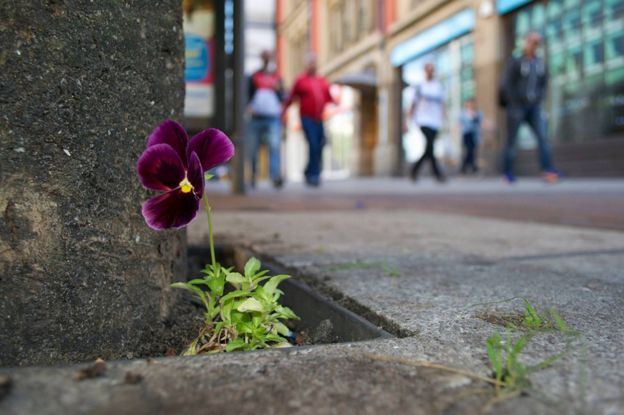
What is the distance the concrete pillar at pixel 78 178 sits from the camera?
1013mm

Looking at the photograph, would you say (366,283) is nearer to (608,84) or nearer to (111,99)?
(111,99)

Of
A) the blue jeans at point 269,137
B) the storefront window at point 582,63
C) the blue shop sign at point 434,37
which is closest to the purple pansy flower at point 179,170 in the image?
the blue jeans at point 269,137

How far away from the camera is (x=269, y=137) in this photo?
8.50 meters

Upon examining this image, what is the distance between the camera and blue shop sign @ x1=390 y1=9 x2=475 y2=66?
1516cm

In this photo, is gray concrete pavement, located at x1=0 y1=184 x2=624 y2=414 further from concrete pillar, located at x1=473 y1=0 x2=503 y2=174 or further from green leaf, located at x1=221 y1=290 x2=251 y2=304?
concrete pillar, located at x1=473 y1=0 x2=503 y2=174

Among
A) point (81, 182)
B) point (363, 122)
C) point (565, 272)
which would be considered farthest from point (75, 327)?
point (363, 122)

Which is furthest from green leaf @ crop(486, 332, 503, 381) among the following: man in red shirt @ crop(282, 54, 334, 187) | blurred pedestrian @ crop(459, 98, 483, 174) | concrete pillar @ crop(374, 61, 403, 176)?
concrete pillar @ crop(374, 61, 403, 176)

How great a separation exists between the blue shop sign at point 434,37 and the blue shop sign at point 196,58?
10.6 metres

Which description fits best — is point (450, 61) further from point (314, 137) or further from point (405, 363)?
point (405, 363)

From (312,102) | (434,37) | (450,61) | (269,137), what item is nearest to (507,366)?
(312,102)

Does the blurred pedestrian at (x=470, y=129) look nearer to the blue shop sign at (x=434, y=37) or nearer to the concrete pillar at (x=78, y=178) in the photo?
the blue shop sign at (x=434, y=37)

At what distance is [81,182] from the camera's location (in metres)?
1.08

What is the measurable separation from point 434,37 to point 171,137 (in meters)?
16.9

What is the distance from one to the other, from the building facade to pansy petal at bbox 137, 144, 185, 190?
11132mm
